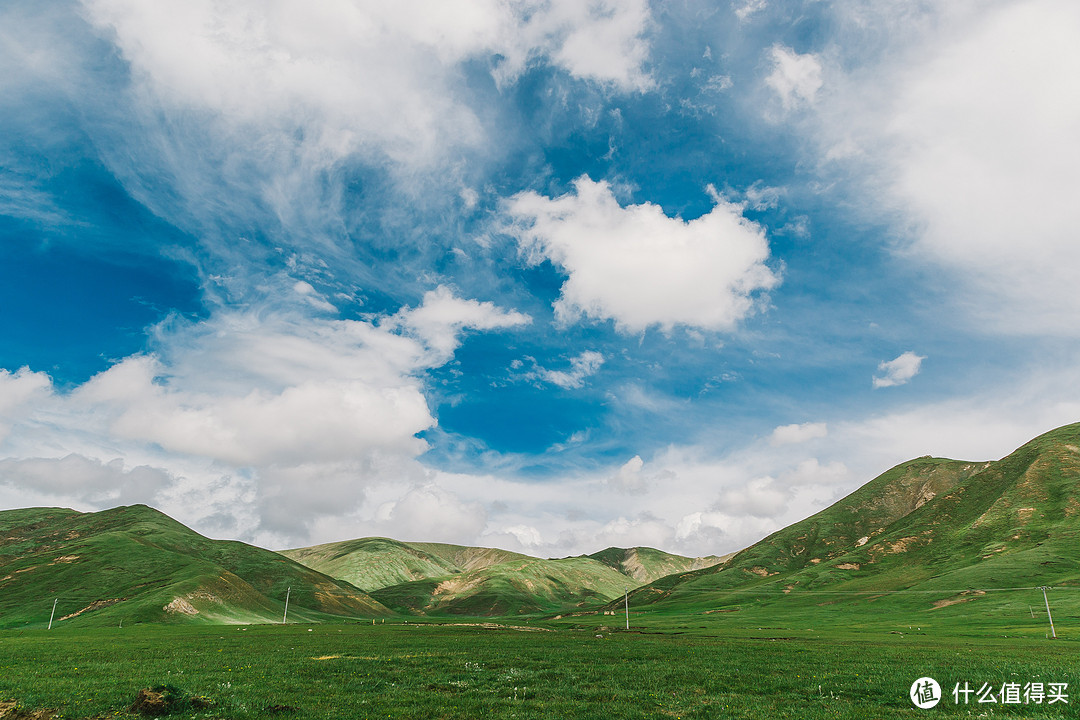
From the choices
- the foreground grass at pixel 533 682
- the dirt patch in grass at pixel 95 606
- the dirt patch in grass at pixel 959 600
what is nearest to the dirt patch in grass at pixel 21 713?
the foreground grass at pixel 533 682

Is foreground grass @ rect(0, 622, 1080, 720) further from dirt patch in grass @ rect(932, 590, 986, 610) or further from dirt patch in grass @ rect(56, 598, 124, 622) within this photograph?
dirt patch in grass @ rect(56, 598, 124, 622)

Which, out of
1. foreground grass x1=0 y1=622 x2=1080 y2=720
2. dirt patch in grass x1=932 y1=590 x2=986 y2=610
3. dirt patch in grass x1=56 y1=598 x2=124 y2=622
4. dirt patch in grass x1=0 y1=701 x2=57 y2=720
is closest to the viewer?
dirt patch in grass x1=0 y1=701 x2=57 y2=720

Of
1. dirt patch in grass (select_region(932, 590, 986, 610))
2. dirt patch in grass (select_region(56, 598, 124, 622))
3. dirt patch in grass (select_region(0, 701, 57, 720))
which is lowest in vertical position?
dirt patch in grass (select_region(56, 598, 124, 622))

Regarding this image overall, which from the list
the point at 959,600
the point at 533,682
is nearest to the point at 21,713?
the point at 533,682

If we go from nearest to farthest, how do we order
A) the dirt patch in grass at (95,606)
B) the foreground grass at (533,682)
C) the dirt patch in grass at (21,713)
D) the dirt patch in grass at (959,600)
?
the dirt patch in grass at (21,713)
the foreground grass at (533,682)
the dirt patch in grass at (959,600)
the dirt patch in grass at (95,606)

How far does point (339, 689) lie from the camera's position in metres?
30.9

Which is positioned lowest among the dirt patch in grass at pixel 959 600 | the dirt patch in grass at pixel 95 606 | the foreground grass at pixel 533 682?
the dirt patch in grass at pixel 95 606

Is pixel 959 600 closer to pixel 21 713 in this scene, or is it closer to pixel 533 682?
pixel 533 682

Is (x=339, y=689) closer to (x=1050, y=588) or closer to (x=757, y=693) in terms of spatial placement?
(x=757, y=693)

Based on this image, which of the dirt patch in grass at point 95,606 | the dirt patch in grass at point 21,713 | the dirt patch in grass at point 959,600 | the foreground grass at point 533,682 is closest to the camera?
the dirt patch in grass at point 21,713

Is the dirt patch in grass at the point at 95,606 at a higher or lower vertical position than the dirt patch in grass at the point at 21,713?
lower

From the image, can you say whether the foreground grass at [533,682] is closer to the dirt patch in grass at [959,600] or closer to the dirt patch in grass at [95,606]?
the dirt patch in grass at [959,600]

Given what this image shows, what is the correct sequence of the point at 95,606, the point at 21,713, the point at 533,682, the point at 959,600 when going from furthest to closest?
the point at 95,606 < the point at 959,600 < the point at 533,682 < the point at 21,713

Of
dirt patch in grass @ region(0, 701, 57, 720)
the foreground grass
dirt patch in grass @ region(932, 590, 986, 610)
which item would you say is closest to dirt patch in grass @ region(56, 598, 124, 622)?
the foreground grass
